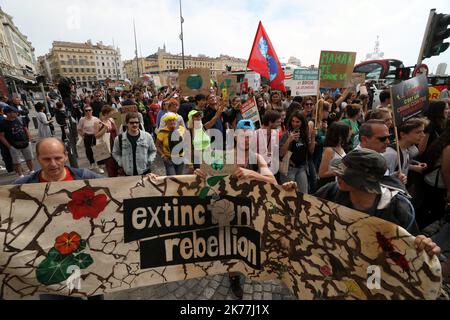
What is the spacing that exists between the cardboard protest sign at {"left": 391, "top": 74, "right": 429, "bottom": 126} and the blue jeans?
3.39 metres

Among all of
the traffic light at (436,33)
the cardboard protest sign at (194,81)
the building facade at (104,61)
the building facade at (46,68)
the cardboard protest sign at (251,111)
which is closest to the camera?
the cardboard protest sign at (251,111)

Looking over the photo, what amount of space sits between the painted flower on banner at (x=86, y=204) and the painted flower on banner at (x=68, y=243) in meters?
0.14

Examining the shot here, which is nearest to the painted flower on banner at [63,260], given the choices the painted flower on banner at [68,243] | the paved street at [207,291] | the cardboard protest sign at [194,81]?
the painted flower on banner at [68,243]

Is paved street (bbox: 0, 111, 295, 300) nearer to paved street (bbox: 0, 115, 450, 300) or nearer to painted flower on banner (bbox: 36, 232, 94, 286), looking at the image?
paved street (bbox: 0, 115, 450, 300)

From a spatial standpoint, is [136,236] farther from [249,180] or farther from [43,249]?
[249,180]

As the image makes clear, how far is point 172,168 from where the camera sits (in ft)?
14.7

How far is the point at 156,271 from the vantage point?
2094mm

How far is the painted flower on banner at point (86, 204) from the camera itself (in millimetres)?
1922

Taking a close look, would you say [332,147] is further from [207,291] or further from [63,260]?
[63,260]

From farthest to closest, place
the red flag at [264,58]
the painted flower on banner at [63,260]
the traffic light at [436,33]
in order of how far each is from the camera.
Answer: the traffic light at [436,33] < the red flag at [264,58] < the painted flower on banner at [63,260]

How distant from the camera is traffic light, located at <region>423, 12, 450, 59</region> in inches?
227

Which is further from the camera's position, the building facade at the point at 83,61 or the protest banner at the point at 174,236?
the building facade at the point at 83,61

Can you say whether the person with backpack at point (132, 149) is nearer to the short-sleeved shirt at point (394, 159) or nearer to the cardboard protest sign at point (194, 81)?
the short-sleeved shirt at point (394, 159)
